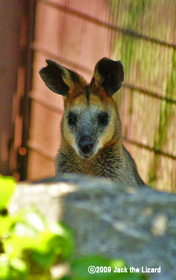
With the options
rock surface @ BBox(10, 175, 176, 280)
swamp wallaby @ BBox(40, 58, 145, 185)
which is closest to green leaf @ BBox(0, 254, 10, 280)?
rock surface @ BBox(10, 175, 176, 280)

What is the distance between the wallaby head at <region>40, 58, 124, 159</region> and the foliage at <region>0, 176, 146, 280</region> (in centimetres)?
285

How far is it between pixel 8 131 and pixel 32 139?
0.54 metres

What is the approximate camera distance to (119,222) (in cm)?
296

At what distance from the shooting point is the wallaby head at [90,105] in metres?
5.67

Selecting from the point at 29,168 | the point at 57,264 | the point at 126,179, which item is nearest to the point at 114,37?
the point at 126,179

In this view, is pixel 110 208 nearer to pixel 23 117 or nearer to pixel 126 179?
pixel 126 179

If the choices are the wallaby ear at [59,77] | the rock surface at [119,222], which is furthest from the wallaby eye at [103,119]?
the rock surface at [119,222]

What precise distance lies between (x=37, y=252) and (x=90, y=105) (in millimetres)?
3557

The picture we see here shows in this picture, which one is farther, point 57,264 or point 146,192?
point 146,192

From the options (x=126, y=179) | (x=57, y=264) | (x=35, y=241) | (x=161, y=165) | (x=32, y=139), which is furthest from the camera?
(x=32, y=139)

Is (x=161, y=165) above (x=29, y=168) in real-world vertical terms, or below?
below

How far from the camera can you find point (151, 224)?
2.95 m

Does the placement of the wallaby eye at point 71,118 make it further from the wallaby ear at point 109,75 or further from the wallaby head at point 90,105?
the wallaby ear at point 109,75

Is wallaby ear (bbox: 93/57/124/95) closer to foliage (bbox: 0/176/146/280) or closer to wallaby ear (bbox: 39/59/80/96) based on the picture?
wallaby ear (bbox: 39/59/80/96)
